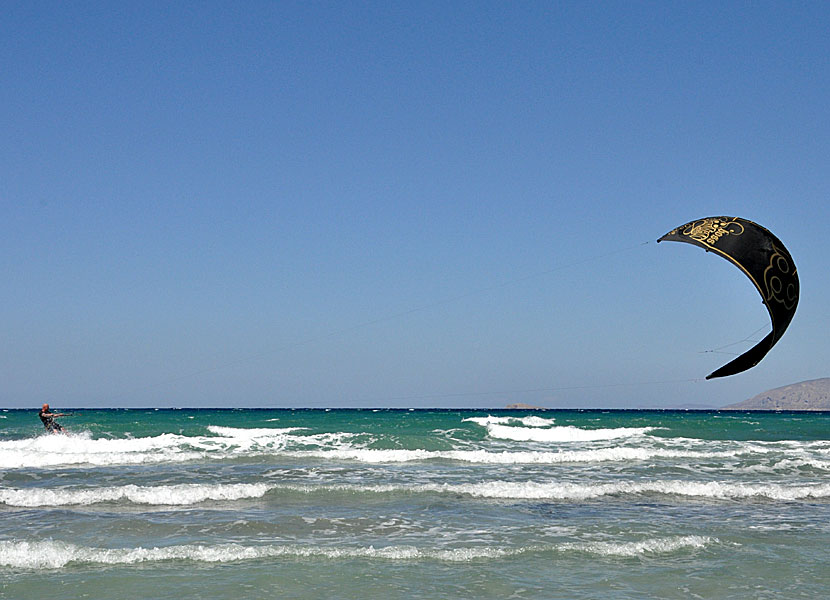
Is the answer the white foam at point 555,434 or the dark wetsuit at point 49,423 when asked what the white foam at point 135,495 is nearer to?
the dark wetsuit at point 49,423

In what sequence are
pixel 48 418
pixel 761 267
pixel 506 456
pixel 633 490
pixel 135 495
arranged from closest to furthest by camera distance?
1. pixel 761 267
2. pixel 135 495
3. pixel 633 490
4. pixel 506 456
5. pixel 48 418

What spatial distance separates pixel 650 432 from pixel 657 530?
23584 mm

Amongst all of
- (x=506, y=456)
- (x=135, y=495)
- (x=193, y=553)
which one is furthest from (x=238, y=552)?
(x=506, y=456)

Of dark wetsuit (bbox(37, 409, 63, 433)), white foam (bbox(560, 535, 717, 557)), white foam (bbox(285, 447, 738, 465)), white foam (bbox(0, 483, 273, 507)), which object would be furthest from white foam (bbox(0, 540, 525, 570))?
dark wetsuit (bbox(37, 409, 63, 433))

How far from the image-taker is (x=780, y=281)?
716cm

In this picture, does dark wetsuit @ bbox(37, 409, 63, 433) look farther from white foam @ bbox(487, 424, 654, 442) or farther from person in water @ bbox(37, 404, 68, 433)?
white foam @ bbox(487, 424, 654, 442)

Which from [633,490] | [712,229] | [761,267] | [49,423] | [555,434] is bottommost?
[555,434]

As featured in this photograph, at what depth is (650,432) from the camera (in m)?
31.9

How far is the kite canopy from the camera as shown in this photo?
7082 mm

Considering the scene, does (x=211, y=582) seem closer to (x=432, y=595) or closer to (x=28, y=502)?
(x=432, y=595)

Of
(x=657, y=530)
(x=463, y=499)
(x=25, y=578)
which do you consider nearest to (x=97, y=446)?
(x=463, y=499)

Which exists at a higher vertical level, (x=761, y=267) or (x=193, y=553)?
(x=761, y=267)

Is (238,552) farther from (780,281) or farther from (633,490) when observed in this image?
(633,490)

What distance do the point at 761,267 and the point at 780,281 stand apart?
10.0 inches
